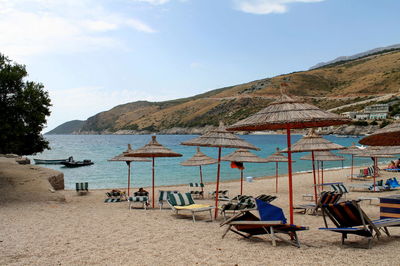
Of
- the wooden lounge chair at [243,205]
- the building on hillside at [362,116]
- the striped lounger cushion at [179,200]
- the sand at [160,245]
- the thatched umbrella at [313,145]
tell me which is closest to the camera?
the sand at [160,245]

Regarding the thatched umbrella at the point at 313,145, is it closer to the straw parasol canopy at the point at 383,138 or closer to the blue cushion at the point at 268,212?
the straw parasol canopy at the point at 383,138

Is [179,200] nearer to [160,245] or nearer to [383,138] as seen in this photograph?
[160,245]

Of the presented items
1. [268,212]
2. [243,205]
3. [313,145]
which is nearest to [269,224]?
[268,212]

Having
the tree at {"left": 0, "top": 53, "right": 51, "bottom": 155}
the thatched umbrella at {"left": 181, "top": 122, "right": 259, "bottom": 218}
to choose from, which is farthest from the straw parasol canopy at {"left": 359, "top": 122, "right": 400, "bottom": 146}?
the tree at {"left": 0, "top": 53, "right": 51, "bottom": 155}

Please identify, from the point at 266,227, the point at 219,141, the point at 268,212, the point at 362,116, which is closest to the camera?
the point at 268,212

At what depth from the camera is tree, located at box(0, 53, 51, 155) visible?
12344 mm

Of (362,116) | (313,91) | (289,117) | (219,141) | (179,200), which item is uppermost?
(313,91)

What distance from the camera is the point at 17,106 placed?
1255cm

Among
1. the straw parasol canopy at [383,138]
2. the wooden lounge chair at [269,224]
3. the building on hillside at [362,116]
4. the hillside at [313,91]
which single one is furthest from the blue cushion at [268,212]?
the hillside at [313,91]

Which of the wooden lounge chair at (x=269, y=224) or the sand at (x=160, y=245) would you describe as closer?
the sand at (x=160, y=245)

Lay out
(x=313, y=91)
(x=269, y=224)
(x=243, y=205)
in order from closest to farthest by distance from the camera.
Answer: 1. (x=269, y=224)
2. (x=243, y=205)
3. (x=313, y=91)

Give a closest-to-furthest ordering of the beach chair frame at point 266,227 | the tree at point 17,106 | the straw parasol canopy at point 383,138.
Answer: the beach chair frame at point 266,227 → the straw parasol canopy at point 383,138 → the tree at point 17,106

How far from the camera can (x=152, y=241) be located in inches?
228

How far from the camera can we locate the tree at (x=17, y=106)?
12344 mm
